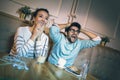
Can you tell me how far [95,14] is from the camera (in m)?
3.43

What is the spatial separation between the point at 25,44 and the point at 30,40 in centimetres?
8

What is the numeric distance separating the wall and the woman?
2.29 feet

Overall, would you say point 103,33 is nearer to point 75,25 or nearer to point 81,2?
point 81,2

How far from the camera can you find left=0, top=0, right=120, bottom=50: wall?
3.11 m

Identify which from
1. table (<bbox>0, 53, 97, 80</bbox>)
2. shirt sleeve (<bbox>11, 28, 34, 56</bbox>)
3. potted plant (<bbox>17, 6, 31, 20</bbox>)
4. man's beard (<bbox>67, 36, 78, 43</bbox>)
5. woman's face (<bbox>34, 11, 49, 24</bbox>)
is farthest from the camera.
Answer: potted plant (<bbox>17, 6, 31, 20</bbox>)

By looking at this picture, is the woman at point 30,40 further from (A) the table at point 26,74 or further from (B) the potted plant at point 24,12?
(A) the table at point 26,74

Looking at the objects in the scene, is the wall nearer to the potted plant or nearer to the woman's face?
the potted plant

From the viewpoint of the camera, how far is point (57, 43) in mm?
2506

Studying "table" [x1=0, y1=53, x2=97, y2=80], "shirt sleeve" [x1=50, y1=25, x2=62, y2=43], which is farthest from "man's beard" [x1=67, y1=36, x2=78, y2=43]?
"table" [x1=0, y1=53, x2=97, y2=80]

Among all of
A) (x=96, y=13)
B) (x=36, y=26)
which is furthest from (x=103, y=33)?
(x=36, y=26)

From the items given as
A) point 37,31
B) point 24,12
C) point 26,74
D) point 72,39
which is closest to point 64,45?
point 72,39

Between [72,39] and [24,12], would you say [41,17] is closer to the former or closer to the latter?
[24,12]

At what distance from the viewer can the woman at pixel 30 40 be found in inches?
80.4

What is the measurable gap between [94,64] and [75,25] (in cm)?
89
